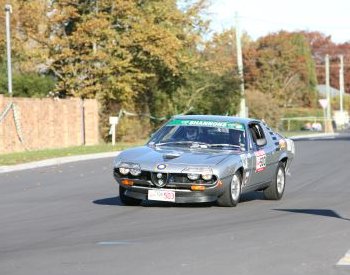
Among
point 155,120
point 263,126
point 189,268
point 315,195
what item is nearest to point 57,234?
point 189,268

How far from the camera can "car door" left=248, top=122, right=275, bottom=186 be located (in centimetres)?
1444

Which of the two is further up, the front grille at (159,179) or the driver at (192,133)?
the driver at (192,133)

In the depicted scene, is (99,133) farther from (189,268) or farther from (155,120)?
(189,268)

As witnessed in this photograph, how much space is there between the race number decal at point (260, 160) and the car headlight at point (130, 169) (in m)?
2.20

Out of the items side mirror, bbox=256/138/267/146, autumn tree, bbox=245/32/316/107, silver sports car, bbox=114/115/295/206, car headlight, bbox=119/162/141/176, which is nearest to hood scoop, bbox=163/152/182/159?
silver sports car, bbox=114/115/295/206

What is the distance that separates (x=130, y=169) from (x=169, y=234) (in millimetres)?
2785

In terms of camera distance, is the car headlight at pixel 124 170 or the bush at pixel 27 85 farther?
the bush at pixel 27 85

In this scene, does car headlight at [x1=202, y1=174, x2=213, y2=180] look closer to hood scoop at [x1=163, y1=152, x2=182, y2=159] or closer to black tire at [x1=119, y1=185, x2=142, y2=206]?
hood scoop at [x1=163, y1=152, x2=182, y2=159]

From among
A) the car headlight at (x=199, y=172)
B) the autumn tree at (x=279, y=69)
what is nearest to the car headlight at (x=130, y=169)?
the car headlight at (x=199, y=172)

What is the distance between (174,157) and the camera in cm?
1341

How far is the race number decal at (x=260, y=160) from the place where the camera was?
47.5 ft

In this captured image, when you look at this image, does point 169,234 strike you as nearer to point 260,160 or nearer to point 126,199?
point 126,199

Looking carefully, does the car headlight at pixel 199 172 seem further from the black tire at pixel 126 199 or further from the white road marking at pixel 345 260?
the white road marking at pixel 345 260

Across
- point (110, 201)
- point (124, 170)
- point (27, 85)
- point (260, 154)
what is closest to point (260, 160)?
point (260, 154)
